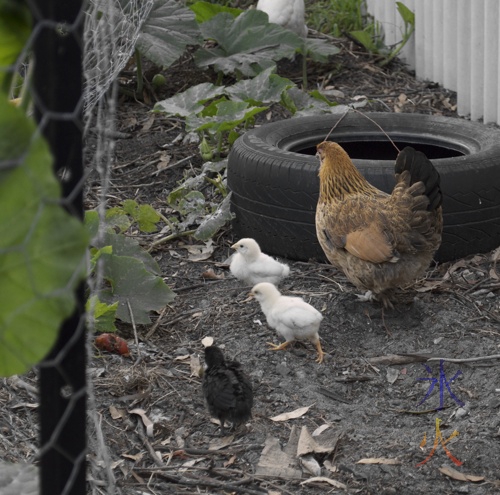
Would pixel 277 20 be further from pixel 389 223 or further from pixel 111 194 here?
pixel 389 223

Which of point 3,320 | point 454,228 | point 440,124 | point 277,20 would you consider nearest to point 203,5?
point 277,20

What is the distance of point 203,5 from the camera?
296 inches

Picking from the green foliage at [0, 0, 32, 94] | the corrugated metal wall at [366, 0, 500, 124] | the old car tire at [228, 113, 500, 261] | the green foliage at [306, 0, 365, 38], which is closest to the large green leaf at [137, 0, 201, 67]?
the old car tire at [228, 113, 500, 261]

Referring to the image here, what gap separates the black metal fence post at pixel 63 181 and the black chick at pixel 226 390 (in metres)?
2.11

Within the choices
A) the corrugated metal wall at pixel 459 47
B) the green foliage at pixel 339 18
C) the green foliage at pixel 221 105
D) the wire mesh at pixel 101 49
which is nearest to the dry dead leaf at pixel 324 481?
the wire mesh at pixel 101 49

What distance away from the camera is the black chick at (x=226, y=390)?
132 inches

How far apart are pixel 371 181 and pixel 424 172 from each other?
66cm

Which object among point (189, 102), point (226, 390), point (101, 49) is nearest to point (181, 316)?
point (226, 390)

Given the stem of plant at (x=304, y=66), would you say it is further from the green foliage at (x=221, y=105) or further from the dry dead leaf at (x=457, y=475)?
the dry dead leaf at (x=457, y=475)

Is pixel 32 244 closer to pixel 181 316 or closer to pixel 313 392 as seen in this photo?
pixel 313 392

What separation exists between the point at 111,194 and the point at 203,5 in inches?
87.8

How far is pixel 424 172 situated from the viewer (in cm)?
431

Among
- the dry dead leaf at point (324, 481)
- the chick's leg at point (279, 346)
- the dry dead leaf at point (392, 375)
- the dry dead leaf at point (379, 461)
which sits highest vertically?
the dry dead leaf at point (324, 481)

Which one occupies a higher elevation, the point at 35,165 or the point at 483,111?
the point at 35,165
